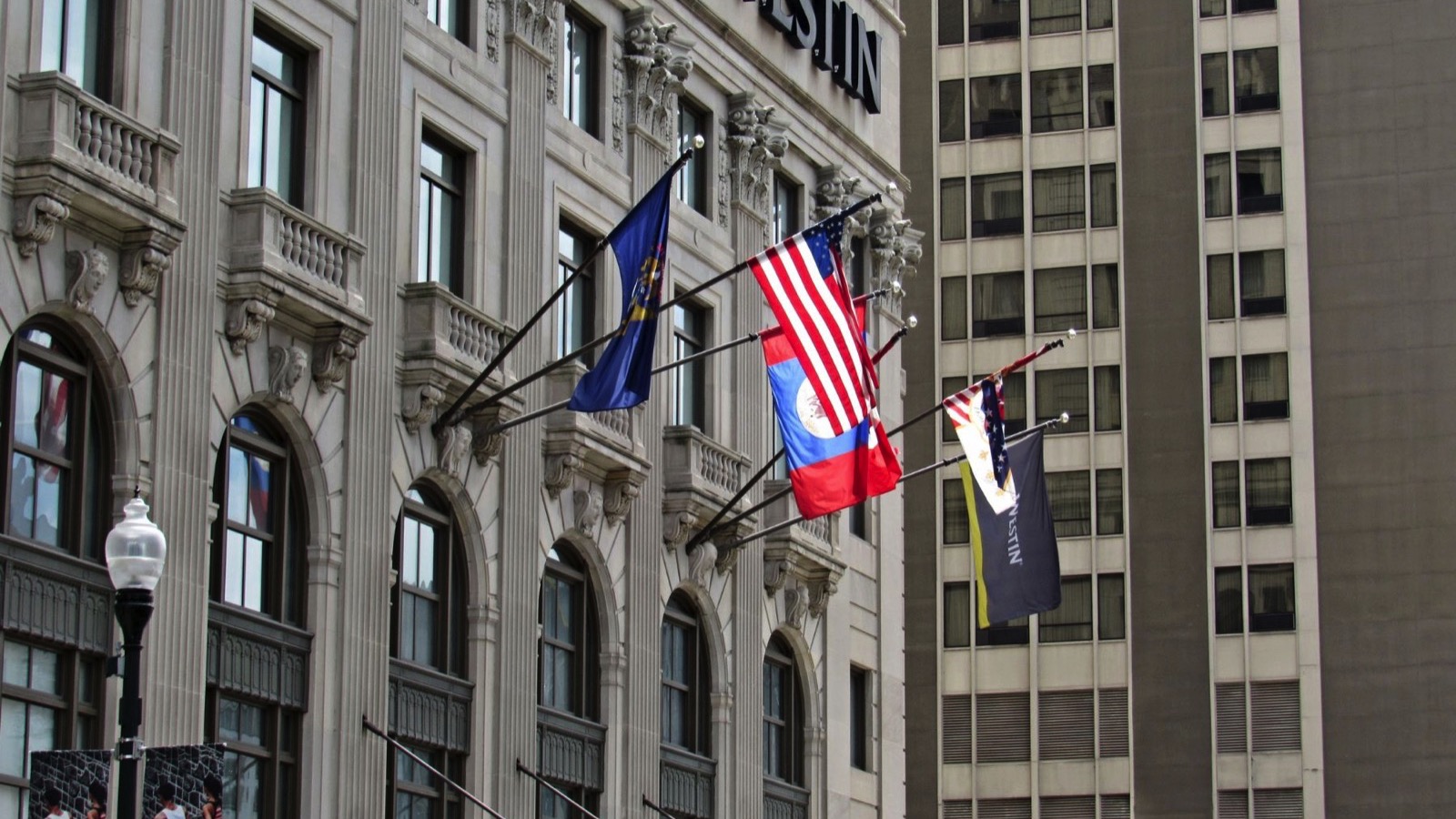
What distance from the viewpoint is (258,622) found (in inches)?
1366

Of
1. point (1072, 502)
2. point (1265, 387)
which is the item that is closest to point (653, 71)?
point (1072, 502)

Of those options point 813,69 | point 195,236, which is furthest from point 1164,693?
point 195,236

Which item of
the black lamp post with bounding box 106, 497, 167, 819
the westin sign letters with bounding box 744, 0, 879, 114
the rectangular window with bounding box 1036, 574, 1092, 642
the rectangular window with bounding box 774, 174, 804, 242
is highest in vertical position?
the westin sign letters with bounding box 744, 0, 879, 114

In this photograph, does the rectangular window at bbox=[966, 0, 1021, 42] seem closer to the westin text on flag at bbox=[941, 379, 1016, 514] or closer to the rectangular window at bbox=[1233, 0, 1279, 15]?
the rectangular window at bbox=[1233, 0, 1279, 15]

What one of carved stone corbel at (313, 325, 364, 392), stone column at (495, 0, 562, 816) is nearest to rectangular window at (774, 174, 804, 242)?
stone column at (495, 0, 562, 816)

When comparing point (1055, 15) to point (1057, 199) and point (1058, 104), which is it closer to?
point (1058, 104)

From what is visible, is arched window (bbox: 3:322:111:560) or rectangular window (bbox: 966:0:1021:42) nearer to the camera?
arched window (bbox: 3:322:111:560)

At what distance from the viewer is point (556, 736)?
42.2 meters

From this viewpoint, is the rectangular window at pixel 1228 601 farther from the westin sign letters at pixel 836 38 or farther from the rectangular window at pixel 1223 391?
the westin sign letters at pixel 836 38

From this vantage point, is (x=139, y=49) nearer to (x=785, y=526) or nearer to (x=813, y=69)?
(x=785, y=526)

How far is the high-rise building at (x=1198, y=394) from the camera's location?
278 ft

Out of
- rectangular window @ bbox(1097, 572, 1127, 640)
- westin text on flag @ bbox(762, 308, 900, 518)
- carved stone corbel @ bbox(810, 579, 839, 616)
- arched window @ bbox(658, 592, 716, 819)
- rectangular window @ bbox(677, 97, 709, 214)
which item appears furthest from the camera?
rectangular window @ bbox(1097, 572, 1127, 640)

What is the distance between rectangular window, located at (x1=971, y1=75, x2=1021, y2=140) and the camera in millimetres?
91312

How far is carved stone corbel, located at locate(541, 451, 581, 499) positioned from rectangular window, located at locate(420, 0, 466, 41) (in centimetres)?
645
